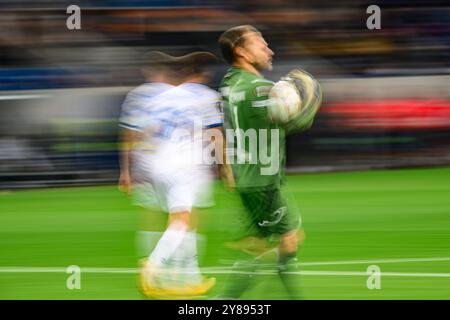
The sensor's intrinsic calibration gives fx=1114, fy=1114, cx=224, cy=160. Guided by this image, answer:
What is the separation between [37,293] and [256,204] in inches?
72.9

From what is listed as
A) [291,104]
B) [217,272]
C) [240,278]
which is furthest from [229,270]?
[291,104]

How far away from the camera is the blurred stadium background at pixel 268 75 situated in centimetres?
1199

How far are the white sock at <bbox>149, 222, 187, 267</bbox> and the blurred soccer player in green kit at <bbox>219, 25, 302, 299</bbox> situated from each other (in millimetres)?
377

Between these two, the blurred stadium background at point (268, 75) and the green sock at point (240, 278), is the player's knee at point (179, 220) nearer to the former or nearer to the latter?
the green sock at point (240, 278)

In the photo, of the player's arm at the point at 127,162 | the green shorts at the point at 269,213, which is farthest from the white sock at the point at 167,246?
the green shorts at the point at 269,213

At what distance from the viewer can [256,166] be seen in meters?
→ 5.75

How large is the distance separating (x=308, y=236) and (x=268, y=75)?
3.90 metres

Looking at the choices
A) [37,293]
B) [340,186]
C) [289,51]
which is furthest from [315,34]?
[37,293]

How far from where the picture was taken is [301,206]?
10.9 meters

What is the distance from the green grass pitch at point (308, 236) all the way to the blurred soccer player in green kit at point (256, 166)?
16 centimetres

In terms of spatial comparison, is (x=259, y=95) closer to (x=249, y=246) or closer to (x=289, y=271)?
(x=249, y=246)

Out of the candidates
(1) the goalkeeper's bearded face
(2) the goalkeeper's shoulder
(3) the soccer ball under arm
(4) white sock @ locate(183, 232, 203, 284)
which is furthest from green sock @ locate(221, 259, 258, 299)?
(1) the goalkeeper's bearded face

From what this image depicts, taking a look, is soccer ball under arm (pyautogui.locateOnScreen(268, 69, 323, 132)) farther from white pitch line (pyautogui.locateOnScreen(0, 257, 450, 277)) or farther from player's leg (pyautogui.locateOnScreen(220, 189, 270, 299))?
white pitch line (pyautogui.locateOnScreen(0, 257, 450, 277))

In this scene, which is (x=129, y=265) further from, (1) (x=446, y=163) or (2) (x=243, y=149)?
Answer: (1) (x=446, y=163)
